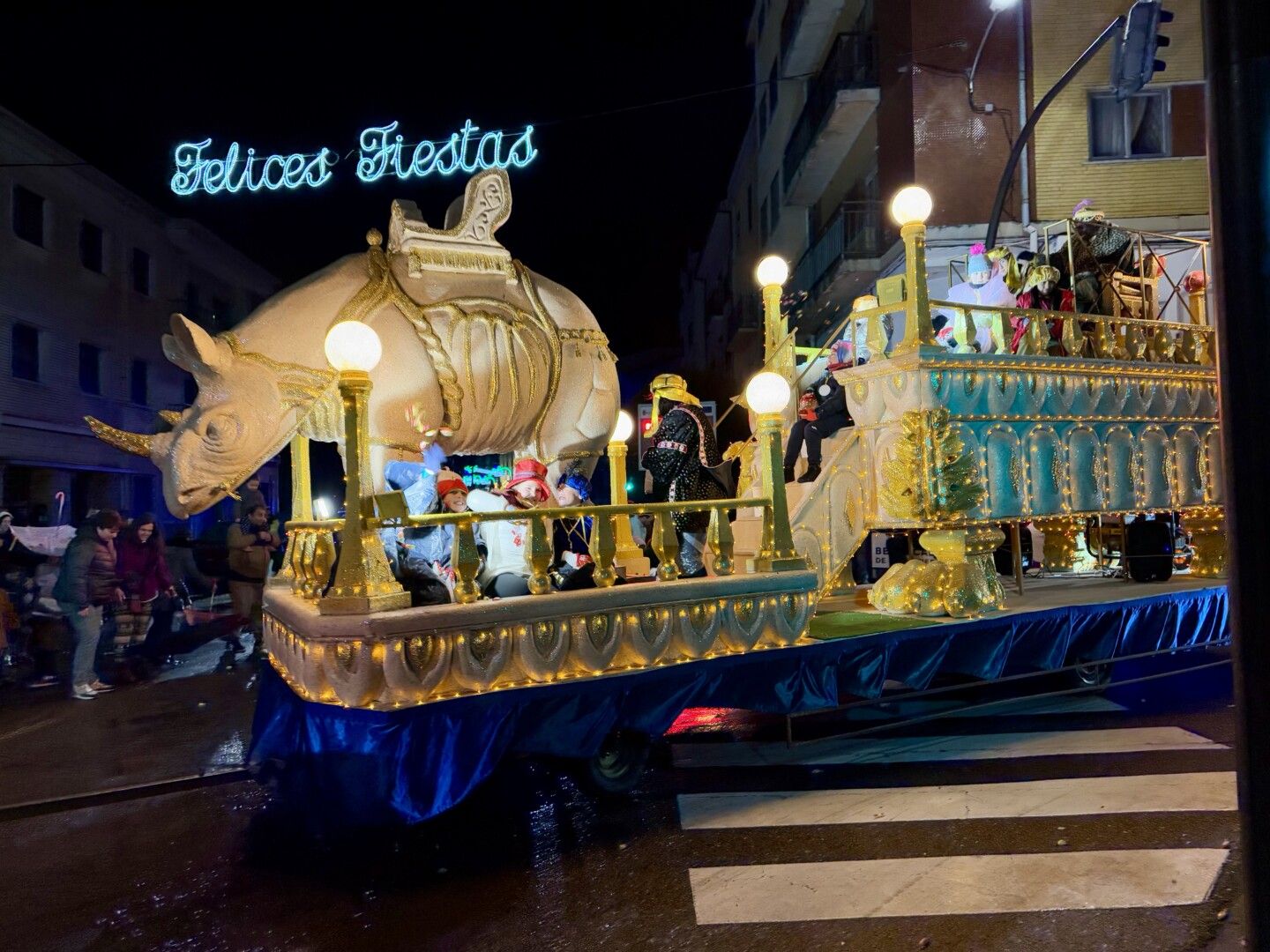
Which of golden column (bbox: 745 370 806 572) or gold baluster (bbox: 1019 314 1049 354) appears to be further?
gold baluster (bbox: 1019 314 1049 354)

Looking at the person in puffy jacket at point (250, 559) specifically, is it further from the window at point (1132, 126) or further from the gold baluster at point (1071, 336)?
the window at point (1132, 126)

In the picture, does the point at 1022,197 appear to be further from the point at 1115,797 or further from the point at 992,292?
the point at 1115,797

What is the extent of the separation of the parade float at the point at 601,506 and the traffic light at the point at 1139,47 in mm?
2794

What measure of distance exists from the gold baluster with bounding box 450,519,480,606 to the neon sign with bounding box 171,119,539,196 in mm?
5015

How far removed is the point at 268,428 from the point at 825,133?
14.9m

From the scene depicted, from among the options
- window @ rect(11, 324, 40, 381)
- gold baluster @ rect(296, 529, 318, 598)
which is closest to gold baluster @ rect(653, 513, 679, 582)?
gold baluster @ rect(296, 529, 318, 598)

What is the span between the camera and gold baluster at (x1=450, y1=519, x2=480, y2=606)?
4430mm

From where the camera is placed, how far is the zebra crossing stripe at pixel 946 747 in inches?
232

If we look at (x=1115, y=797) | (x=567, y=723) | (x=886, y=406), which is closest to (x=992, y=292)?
(x=886, y=406)

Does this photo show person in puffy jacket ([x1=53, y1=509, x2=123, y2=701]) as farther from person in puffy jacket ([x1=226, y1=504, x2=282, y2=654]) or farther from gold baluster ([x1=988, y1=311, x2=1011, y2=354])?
gold baluster ([x1=988, y1=311, x2=1011, y2=354])

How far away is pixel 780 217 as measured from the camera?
23.4 metres

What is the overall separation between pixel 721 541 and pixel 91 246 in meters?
Answer: 19.0

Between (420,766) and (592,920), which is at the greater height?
(420,766)

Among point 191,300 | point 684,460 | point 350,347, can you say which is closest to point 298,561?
point 350,347
